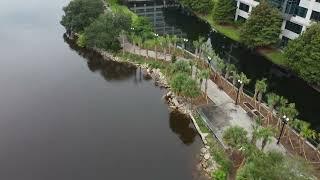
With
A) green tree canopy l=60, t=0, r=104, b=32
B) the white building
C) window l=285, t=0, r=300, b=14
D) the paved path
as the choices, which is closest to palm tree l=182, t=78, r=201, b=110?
the paved path

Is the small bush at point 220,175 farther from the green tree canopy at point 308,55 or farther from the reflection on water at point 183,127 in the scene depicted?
the green tree canopy at point 308,55

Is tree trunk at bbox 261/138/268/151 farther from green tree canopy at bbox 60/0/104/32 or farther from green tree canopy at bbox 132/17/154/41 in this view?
green tree canopy at bbox 60/0/104/32

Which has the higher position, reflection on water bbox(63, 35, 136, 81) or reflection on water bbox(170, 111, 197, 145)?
reflection on water bbox(63, 35, 136, 81)

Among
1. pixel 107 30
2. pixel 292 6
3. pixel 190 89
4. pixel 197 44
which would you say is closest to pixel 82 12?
pixel 107 30

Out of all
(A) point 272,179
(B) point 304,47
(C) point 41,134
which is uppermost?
(B) point 304,47

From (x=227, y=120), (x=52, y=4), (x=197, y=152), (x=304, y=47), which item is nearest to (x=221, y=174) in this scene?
(x=197, y=152)

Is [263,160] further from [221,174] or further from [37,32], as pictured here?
[37,32]
